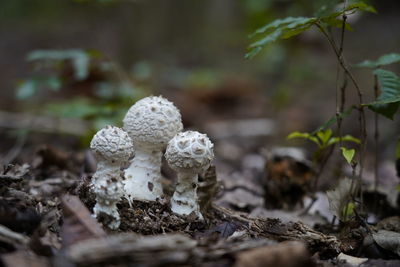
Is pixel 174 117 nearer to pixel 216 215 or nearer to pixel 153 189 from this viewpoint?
pixel 153 189

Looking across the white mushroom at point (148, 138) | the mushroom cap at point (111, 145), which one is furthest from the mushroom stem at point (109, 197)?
the white mushroom at point (148, 138)

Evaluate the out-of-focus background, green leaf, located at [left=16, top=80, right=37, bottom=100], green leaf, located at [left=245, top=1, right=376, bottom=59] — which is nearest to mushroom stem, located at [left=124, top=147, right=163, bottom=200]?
green leaf, located at [left=245, top=1, right=376, bottom=59]

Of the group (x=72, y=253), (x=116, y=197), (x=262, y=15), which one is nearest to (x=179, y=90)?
(x=262, y=15)

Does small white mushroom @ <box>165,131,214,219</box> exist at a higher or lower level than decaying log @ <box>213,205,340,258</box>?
higher

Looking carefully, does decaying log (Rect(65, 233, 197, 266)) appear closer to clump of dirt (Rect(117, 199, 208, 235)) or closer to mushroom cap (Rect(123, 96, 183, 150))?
clump of dirt (Rect(117, 199, 208, 235))

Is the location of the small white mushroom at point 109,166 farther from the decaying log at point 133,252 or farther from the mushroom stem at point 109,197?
the decaying log at point 133,252

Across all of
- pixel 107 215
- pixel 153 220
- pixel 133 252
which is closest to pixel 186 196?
pixel 153 220

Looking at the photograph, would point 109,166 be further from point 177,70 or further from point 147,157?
point 177,70

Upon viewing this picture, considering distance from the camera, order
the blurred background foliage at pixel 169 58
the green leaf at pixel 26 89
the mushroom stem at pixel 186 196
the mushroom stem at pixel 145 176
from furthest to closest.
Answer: the blurred background foliage at pixel 169 58 < the green leaf at pixel 26 89 < the mushroom stem at pixel 145 176 < the mushroom stem at pixel 186 196
